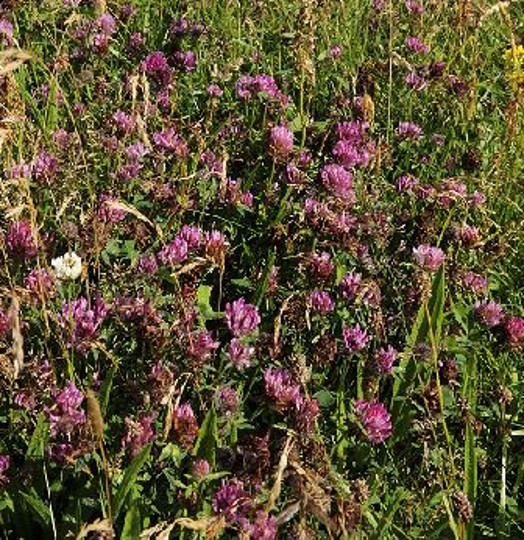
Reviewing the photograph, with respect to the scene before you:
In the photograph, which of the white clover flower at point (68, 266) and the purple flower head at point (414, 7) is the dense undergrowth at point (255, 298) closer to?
the white clover flower at point (68, 266)

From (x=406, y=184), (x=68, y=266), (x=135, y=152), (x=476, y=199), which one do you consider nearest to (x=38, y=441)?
(x=68, y=266)

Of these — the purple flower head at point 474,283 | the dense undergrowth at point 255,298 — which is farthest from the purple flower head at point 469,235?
the purple flower head at point 474,283

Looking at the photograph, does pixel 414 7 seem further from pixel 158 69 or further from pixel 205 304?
pixel 205 304

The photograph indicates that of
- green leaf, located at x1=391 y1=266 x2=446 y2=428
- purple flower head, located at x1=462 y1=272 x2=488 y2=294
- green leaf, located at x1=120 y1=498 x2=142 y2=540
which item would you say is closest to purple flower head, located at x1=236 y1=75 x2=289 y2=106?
purple flower head, located at x1=462 y1=272 x2=488 y2=294

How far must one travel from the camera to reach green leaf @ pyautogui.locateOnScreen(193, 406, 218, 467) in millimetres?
2170

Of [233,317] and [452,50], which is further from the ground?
[452,50]

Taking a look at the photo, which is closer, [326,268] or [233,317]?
[233,317]

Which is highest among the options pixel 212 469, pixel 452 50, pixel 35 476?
pixel 452 50

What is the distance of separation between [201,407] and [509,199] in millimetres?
1357

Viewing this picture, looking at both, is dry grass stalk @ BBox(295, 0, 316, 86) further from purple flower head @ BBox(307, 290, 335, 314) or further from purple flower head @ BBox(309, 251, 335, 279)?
purple flower head @ BBox(307, 290, 335, 314)

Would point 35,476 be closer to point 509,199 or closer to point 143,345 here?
point 143,345

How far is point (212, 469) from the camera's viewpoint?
220 centimetres

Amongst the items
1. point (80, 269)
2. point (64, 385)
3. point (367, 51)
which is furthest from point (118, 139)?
point (367, 51)

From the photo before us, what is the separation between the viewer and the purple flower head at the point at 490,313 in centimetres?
266
